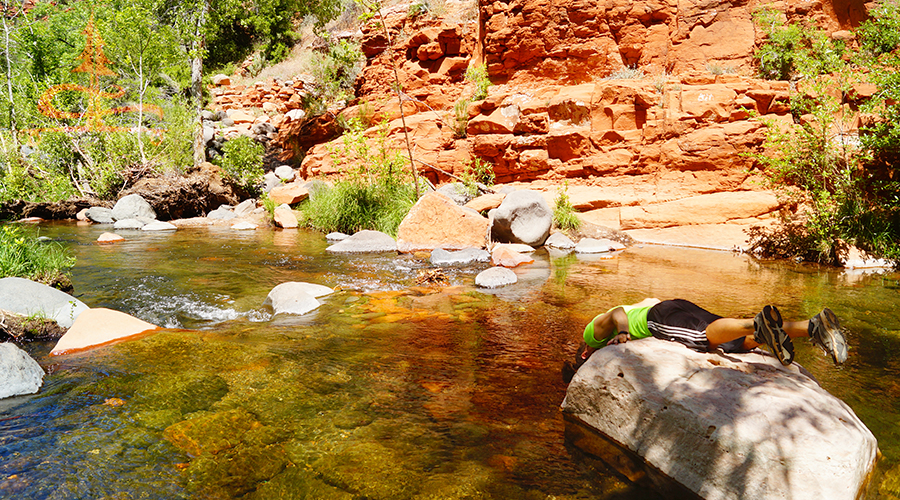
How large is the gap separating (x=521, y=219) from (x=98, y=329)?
7306mm

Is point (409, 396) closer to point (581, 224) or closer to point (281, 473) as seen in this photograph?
point (281, 473)

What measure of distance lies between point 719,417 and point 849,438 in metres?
0.48

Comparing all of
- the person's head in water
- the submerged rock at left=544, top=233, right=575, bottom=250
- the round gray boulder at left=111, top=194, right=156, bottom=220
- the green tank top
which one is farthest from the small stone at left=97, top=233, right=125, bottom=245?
the green tank top

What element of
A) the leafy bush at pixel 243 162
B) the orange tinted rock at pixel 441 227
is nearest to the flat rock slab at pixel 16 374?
the orange tinted rock at pixel 441 227

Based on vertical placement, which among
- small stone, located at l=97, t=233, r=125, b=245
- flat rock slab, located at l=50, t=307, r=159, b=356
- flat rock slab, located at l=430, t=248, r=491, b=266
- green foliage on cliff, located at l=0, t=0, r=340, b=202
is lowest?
flat rock slab, located at l=430, t=248, r=491, b=266

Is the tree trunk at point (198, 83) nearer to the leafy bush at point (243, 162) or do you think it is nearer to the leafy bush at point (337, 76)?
the leafy bush at point (243, 162)

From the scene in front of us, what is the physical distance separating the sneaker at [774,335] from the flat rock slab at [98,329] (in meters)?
4.68

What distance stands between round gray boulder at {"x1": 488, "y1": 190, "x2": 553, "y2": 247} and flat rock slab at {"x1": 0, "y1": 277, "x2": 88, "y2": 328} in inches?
273

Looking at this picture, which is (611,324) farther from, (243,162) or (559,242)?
(243,162)

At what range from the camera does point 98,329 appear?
4133 millimetres

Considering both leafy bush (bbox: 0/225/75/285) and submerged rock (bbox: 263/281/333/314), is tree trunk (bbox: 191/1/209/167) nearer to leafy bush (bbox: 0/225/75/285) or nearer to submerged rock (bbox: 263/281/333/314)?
leafy bush (bbox: 0/225/75/285)

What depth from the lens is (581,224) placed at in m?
11.4

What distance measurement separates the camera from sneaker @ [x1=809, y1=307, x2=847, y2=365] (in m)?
2.30

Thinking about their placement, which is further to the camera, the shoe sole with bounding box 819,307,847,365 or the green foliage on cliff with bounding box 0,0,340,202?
the green foliage on cliff with bounding box 0,0,340,202
